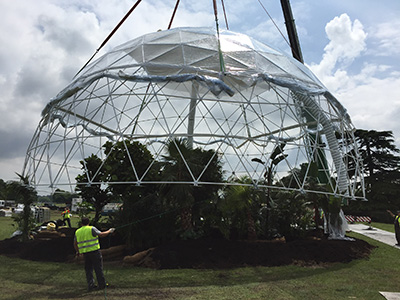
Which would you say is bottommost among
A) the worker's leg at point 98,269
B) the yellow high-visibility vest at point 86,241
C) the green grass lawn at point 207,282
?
the green grass lawn at point 207,282

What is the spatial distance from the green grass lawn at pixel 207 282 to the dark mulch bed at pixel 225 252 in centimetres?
56

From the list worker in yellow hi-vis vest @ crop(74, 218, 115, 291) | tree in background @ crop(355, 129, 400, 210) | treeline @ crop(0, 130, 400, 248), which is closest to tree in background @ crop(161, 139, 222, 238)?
treeline @ crop(0, 130, 400, 248)

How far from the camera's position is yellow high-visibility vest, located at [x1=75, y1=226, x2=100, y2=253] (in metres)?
8.04

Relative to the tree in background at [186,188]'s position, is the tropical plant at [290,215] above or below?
below

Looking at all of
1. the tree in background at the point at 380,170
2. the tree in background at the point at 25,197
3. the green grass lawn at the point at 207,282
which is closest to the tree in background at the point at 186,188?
the green grass lawn at the point at 207,282

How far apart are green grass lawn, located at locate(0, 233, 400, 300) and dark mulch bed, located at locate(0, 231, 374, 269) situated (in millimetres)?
563

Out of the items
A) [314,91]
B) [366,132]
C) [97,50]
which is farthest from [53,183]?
[366,132]

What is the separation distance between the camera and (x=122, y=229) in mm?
13078

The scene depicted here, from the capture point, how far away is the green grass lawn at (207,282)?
7531mm

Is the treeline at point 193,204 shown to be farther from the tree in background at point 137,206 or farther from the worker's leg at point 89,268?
the worker's leg at point 89,268

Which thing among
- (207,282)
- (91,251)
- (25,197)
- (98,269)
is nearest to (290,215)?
(207,282)

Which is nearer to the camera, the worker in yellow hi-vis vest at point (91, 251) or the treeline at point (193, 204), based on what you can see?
the worker in yellow hi-vis vest at point (91, 251)

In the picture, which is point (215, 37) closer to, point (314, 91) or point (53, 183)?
point (314, 91)

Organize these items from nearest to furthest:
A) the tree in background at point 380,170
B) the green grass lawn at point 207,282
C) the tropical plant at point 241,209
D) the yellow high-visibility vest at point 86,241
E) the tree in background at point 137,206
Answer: the green grass lawn at point 207,282
the yellow high-visibility vest at point 86,241
the tree in background at point 137,206
the tropical plant at point 241,209
the tree in background at point 380,170
